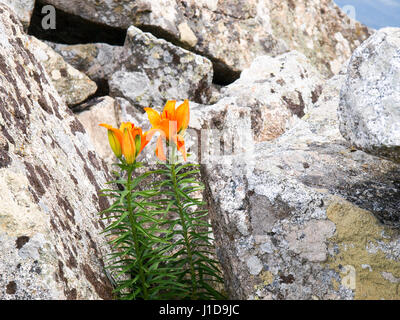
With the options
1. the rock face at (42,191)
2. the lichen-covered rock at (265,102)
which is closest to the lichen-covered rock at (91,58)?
the lichen-covered rock at (265,102)

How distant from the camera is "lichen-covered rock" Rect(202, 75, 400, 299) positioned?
221 centimetres

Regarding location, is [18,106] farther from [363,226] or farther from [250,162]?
[363,226]

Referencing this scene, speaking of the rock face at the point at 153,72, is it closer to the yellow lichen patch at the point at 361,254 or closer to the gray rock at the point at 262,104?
the gray rock at the point at 262,104

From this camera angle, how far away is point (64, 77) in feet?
16.4

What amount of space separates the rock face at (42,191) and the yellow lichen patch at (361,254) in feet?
4.24

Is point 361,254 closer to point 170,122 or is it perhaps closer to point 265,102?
point 170,122

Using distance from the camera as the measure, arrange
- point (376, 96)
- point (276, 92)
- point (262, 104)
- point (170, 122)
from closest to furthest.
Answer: point (376, 96), point (170, 122), point (262, 104), point (276, 92)

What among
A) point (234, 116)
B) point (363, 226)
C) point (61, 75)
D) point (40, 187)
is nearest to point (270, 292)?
point (363, 226)

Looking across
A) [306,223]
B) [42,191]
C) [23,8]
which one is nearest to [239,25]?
[23,8]

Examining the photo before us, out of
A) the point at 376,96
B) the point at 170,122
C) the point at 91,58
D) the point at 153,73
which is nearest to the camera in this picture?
the point at 376,96

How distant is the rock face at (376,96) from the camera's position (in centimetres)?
186

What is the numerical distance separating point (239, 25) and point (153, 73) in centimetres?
197

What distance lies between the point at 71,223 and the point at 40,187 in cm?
29

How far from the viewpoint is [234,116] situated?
423 centimetres
